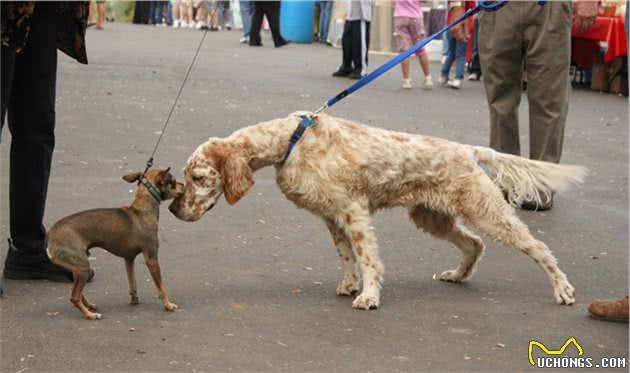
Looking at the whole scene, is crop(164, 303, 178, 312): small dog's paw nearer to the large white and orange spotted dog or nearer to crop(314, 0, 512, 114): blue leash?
the large white and orange spotted dog

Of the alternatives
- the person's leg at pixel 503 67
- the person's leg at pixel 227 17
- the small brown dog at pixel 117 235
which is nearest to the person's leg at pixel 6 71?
the small brown dog at pixel 117 235

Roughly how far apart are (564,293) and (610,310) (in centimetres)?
45

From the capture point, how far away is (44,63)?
226 inches

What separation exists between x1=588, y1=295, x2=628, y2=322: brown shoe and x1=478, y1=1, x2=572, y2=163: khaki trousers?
3.25m

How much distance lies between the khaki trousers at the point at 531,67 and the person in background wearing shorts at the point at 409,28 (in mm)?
8638

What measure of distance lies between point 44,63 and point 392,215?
3092 millimetres

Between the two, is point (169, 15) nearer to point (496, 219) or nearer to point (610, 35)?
point (610, 35)

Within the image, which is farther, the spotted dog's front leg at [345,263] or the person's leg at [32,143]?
the spotted dog's front leg at [345,263]

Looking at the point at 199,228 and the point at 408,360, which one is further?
the point at 199,228

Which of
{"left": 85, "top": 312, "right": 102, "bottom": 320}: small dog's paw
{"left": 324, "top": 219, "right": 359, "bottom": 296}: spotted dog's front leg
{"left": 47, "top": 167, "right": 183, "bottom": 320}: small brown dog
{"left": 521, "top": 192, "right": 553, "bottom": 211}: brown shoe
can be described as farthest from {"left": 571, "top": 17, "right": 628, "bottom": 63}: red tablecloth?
{"left": 85, "top": 312, "right": 102, "bottom": 320}: small dog's paw

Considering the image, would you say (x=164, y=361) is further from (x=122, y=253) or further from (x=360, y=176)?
(x=360, y=176)

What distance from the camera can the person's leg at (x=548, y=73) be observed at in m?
8.52

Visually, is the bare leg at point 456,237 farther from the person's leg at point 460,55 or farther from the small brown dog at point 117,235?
the person's leg at point 460,55

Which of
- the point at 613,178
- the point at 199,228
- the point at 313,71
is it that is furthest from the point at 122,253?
the point at 313,71
